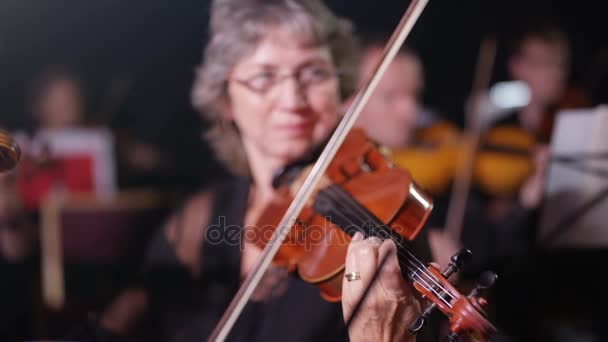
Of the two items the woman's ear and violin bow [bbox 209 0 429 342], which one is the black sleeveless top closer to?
violin bow [bbox 209 0 429 342]

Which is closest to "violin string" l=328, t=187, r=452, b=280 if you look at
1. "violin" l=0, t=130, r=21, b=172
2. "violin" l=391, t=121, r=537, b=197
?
"violin" l=0, t=130, r=21, b=172

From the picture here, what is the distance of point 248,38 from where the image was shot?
92 centimetres

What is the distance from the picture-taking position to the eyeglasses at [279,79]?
0.92 m

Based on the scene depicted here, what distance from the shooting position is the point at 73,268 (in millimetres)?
1156

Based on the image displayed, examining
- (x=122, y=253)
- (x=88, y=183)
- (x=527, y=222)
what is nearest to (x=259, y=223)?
(x=122, y=253)

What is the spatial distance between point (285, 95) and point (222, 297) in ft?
1.52

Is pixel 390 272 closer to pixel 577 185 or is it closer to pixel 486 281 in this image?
pixel 486 281

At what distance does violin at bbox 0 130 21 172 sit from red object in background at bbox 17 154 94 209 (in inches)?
14.3

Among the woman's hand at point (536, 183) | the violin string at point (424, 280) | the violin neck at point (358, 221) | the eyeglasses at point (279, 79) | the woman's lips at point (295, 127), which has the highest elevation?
the eyeglasses at point (279, 79)

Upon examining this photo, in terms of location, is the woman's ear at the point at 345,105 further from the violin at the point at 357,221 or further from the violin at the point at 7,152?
the violin at the point at 7,152

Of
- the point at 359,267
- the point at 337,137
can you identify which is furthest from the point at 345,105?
the point at 359,267

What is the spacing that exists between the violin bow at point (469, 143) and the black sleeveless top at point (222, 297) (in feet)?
1.59

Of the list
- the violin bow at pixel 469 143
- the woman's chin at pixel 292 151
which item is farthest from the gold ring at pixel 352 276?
the violin bow at pixel 469 143

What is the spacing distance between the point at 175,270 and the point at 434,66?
36.4 inches
